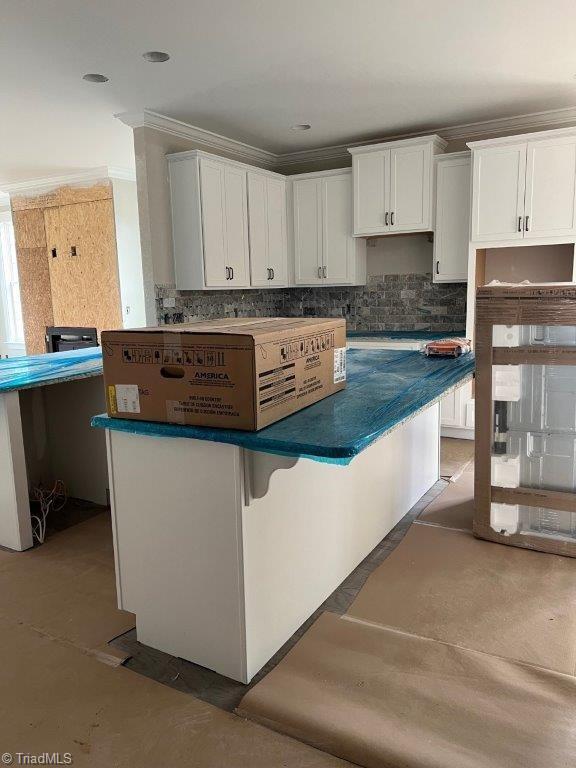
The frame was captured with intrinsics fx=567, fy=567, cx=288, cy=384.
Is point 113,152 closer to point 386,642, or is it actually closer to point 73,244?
point 73,244

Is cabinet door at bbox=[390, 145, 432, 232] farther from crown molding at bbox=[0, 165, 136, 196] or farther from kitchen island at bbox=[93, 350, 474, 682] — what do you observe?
crown molding at bbox=[0, 165, 136, 196]

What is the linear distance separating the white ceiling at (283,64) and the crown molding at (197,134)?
0.36 feet

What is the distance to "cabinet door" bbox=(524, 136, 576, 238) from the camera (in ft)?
14.2

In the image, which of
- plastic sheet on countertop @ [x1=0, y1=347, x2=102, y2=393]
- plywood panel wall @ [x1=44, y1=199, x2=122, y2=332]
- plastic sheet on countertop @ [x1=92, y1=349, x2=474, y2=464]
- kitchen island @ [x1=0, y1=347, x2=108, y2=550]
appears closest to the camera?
plastic sheet on countertop @ [x1=92, y1=349, x2=474, y2=464]

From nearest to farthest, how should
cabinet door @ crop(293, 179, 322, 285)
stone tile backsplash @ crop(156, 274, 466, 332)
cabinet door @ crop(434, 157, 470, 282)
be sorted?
cabinet door @ crop(434, 157, 470, 282) → stone tile backsplash @ crop(156, 274, 466, 332) → cabinet door @ crop(293, 179, 322, 285)

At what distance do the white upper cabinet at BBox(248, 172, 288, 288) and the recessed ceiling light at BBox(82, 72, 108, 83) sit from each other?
5.40 feet

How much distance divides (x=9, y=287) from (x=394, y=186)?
6.14m

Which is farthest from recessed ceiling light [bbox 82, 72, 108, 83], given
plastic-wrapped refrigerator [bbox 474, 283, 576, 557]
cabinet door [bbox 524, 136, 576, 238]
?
cabinet door [bbox 524, 136, 576, 238]

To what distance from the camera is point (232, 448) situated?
5.71ft

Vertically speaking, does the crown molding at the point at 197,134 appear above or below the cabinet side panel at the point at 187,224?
above

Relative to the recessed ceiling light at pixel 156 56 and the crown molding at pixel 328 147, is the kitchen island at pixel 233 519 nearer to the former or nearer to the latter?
the recessed ceiling light at pixel 156 56

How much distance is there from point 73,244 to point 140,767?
6.68 meters

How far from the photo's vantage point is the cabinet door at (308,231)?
18.6ft

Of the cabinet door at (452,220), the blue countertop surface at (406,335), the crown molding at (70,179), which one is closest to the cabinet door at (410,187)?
the cabinet door at (452,220)
